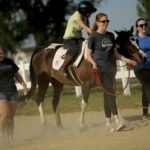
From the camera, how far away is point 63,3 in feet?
83.3

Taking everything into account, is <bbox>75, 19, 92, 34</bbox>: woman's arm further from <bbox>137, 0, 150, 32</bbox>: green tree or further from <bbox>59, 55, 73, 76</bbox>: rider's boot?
<bbox>137, 0, 150, 32</bbox>: green tree

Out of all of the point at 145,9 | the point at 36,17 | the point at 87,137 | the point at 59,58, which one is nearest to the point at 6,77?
the point at 87,137

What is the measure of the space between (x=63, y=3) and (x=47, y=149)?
68.4ft

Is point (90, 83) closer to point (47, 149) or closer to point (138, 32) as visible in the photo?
point (138, 32)

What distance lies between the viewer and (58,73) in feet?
28.2

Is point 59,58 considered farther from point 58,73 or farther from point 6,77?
point 6,77

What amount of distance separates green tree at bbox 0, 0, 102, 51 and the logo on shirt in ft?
60.0

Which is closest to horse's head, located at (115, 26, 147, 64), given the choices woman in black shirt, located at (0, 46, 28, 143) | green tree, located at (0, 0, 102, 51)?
woman in black shirt, located at (0, 46, 28, 143)

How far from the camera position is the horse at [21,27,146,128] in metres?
7.24

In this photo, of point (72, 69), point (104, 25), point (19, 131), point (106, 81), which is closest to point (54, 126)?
point (19, 131)

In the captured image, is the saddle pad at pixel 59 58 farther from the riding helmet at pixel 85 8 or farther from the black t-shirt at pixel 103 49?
the black t-shirt at pixel 103 49

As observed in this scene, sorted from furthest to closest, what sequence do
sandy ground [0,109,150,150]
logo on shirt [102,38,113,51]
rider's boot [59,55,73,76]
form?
rider's boot [59,55,73,76] → logo on shirt [102,38,113,51] → sandy ground [0,109,150,150]

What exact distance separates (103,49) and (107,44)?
122 millimetres

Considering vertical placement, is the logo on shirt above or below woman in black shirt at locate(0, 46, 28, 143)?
above
